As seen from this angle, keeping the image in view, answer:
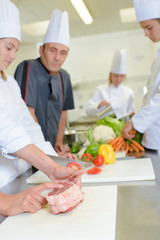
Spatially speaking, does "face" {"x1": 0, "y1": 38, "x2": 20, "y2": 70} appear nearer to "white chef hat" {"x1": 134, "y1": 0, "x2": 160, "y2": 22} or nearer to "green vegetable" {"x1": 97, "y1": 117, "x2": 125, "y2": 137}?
"white chef hat" {"x1": 134, "y1": 0, "x2": 160, "y2": 22}

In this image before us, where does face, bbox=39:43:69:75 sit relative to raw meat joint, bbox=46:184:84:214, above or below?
above

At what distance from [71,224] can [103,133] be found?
1281 millimetres

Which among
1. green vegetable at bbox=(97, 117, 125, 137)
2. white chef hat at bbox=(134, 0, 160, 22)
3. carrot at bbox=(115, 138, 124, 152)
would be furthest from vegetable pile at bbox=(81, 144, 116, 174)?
white chef hat at bbox=(134, 0, 160, 22)

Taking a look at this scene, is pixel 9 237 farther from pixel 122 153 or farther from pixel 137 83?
pixel 137 83

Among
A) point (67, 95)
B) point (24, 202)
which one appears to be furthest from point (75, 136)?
point (24, 202)

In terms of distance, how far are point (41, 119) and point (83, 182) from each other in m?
1.08

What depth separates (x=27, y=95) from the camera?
2.02 m

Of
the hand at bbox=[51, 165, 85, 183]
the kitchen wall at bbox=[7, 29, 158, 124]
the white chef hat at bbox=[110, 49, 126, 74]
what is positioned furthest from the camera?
the kitchen wall at bbox=[7, 29, 158, 124]

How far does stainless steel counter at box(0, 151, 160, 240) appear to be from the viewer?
27.9 inches

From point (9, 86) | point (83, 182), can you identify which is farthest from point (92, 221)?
point (9, 86)

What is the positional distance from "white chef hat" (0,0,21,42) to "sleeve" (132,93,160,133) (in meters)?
0.91

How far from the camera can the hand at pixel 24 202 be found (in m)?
0.88

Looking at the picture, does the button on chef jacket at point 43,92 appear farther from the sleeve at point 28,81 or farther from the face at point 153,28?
the face at point 153,28

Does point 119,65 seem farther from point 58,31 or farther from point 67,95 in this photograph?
point 58,31
